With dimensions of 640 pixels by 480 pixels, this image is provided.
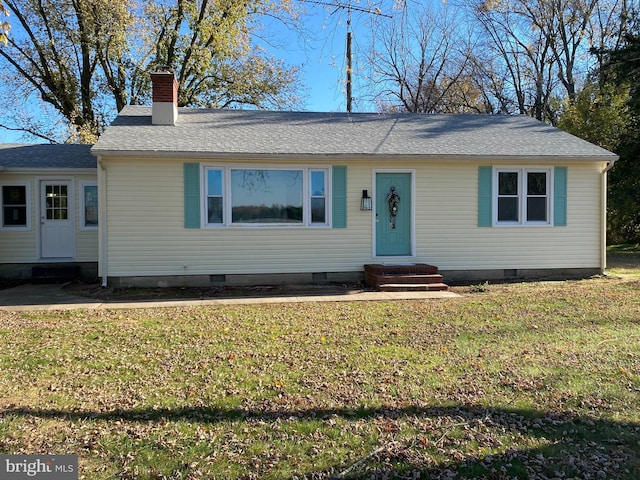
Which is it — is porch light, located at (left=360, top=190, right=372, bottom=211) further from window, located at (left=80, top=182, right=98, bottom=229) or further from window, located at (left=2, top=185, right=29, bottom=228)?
window, located at (left=2, top=185, right=29, bottom=228)

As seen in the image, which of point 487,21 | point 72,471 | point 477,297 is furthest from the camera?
point 487,21

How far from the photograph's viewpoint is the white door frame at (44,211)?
1119 cm

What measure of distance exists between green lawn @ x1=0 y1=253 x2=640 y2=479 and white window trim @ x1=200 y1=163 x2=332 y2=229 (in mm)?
3503

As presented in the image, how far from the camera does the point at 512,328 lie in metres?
6.22

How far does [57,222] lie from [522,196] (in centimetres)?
1138

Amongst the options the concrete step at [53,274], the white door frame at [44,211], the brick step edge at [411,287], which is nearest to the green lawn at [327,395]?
the brick step edge at [411,287]

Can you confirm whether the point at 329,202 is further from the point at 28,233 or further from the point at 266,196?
the point at 28,233

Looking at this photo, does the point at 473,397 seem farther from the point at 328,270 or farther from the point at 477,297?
the point at 328,270

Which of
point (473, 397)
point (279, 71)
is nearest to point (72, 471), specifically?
point (473, 397)

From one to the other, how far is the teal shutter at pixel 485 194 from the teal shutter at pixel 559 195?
61.0 inches

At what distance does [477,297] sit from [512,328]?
8.25 feet

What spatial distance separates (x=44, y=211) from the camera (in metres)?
11.3

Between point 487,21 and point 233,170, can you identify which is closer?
point 233,170

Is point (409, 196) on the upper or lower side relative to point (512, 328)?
upper
